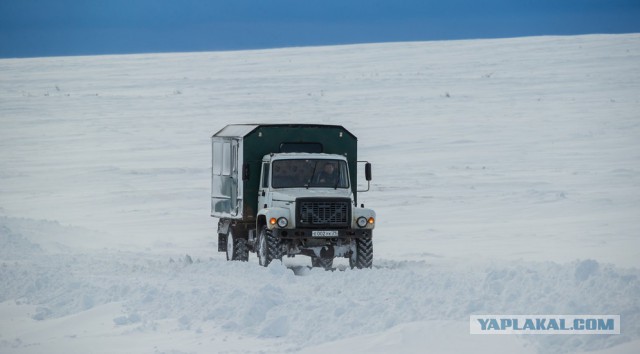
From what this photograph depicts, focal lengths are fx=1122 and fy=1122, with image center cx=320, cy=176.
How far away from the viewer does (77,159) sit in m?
43.2

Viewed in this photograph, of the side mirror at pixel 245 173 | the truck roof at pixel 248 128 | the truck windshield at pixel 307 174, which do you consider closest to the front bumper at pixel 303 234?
the truck windshield at pixel 307 174

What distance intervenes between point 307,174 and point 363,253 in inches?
69.6

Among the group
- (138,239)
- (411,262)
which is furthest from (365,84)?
(411,262)

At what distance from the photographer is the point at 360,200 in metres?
33.3

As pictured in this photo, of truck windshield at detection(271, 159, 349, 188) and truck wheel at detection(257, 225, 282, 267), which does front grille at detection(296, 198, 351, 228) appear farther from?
truck windshield at detection(271, 159, 349, 188)

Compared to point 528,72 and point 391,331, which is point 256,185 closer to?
point 391,331

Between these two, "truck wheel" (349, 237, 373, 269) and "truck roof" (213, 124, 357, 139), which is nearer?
"truck wheel" (349, 237, 373, 269)

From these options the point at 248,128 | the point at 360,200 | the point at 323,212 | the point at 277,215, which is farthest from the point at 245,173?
the point at 360,200

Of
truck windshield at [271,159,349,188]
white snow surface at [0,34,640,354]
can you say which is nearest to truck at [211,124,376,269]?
truck windshield at [271,159,349,188]

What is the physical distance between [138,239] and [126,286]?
409 inches

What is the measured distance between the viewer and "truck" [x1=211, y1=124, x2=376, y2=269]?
64.0 ft

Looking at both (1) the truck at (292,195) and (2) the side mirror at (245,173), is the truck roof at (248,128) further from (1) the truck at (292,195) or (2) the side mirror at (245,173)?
(2) the side mirror at (245,173)

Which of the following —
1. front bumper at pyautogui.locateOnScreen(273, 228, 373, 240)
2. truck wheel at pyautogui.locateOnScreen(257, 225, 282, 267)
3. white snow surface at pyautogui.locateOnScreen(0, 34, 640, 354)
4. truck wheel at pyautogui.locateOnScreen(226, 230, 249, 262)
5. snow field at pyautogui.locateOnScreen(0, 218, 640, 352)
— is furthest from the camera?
truck wheel at pyautogui.locateOnScreen(226, 230, 249, 262)

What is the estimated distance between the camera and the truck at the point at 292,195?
768 inches
